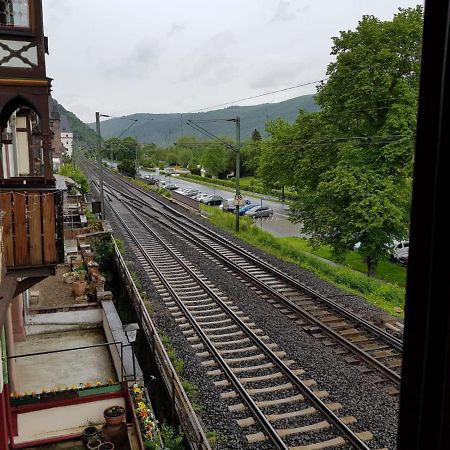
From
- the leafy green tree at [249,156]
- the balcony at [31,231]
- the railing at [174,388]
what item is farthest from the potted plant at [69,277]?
the leafy green tree at [249,156]

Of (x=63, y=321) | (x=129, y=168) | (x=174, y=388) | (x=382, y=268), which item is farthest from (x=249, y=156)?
(x=174, y=388)

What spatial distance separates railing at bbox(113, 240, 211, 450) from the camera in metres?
6.96

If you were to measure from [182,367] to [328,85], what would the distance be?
45.5 ft

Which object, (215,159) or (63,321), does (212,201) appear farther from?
(215,159)

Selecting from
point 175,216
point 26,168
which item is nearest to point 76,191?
point 175,216

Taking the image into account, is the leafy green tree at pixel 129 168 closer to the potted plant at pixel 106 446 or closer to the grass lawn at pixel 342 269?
the grass lawn at pixel 342 269

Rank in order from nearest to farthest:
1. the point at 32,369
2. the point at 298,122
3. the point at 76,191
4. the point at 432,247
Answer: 1. the point at 432,247
2. the point at 32,369
3. the point at 298,122
4. the point at 76,191

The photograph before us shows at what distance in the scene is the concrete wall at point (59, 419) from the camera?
8.13 m

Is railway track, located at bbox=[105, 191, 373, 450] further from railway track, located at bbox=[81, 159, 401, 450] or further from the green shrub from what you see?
the green shrub

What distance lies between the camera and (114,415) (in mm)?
7773

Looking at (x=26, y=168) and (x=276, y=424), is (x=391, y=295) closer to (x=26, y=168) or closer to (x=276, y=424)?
(x=276, y=424)

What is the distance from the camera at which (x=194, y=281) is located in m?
15.8

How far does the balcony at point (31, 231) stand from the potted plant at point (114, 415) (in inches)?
101

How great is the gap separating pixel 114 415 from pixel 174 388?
104cm
